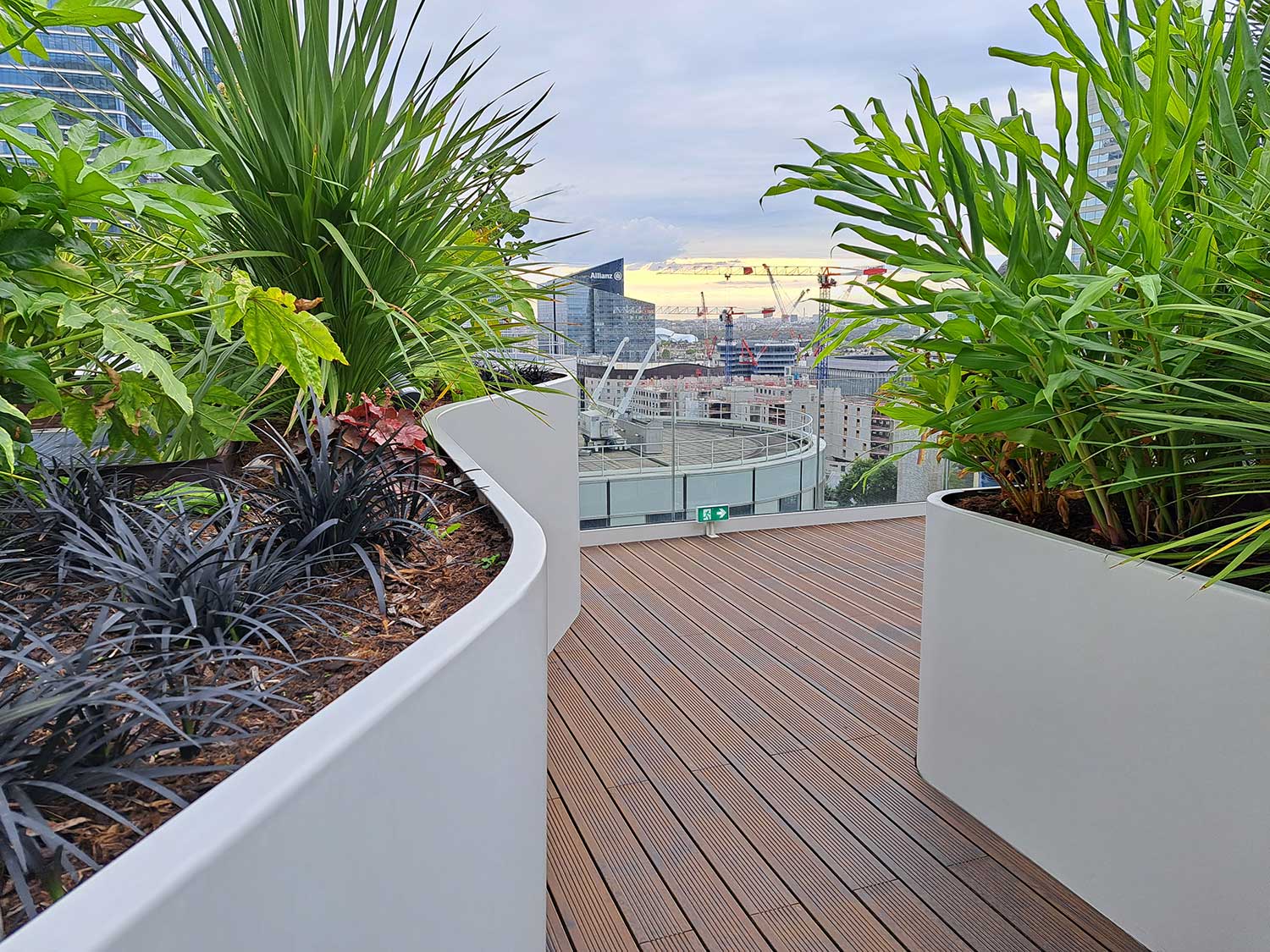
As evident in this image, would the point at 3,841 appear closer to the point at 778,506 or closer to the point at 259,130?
the point at 259,130

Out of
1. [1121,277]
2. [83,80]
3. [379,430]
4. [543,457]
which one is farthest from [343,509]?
[543,457]

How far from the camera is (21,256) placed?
994 mm

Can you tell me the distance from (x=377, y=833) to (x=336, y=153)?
1.56m

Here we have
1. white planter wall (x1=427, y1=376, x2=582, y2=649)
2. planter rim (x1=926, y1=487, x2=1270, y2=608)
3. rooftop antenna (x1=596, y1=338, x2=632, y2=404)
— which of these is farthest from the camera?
rooftop antenna (x1=596, y1=338, x2=632, y2=404)

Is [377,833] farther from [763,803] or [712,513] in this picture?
[712,513]

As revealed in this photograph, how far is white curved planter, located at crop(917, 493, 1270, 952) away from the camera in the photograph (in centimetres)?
137

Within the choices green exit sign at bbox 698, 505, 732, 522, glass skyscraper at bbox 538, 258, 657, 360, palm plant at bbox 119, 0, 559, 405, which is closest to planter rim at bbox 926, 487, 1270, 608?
palm plant at bbox 119, 0, 559, 405

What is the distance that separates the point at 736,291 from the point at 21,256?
4.45 metres

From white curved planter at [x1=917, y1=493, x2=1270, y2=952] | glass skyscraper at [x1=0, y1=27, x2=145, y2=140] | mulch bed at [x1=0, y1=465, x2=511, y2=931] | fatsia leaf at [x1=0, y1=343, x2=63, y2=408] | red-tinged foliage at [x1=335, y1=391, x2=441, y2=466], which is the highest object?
glass skyscraper at [x1=0, y1=27, x2=145, y2=140]

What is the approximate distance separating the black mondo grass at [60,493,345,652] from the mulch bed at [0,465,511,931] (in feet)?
0.12

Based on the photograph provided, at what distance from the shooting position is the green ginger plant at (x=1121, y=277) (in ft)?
4.34

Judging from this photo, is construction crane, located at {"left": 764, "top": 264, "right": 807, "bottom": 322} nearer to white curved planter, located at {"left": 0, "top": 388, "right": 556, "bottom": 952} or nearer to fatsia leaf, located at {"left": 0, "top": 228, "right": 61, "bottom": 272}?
white curved planter, located at {"left": 0, "top": 388, "right": 556, "bottom": 952}

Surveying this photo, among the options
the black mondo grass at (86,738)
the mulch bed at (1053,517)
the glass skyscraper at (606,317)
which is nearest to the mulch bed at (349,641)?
the black mondo grass at (86,738)

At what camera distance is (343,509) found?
4.44ft
